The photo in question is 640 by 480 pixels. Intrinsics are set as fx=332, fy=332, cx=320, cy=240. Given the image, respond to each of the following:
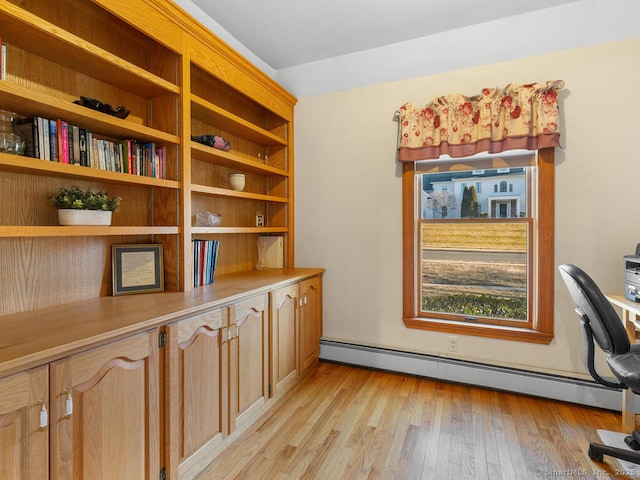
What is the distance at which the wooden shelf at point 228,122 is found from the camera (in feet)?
7.12

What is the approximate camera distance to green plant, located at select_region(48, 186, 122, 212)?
1.52m

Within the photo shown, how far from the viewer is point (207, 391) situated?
1.72m

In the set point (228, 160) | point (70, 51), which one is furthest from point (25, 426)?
point (228, 160)

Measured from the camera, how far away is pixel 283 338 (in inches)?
96.6

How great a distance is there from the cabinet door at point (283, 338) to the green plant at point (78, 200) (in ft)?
3.72

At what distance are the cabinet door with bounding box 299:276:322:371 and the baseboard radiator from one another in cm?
17

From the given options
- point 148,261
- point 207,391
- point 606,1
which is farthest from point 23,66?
point 606,1

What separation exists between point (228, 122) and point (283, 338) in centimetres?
165

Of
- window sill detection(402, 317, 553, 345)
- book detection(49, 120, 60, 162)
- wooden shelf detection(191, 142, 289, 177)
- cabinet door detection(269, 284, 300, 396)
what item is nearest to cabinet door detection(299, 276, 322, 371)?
cabinet door detection(269, 284, 300, 396)

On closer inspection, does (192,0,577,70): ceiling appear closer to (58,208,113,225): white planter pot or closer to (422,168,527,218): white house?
(422,168,527,218): white house

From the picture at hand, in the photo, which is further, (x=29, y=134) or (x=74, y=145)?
(x=74, y=145)

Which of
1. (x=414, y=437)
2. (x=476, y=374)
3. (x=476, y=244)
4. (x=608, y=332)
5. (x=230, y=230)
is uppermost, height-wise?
(x=230, y=230)

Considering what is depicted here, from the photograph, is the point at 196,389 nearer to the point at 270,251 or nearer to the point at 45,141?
the point at 45,141

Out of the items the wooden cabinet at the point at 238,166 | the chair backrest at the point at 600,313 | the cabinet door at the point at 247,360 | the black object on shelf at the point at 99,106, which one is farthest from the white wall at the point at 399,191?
the black object on shelf at the point at 99,106
